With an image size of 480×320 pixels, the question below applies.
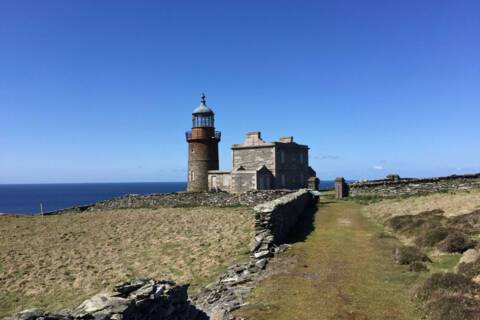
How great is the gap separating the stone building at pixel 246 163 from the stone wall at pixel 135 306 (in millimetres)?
32845

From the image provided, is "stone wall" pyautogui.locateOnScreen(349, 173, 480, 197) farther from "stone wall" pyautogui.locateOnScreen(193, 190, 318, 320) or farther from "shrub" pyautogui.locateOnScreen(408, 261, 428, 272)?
"shrub" pyautogui.locateOnScreen(408, 261, 428, 272)

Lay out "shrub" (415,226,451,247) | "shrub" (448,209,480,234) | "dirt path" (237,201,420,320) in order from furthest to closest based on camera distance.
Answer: "shrub" (448,209,480,234)
"shrub" (415,226,451,247)
"dirt path" (237,201,420,320)

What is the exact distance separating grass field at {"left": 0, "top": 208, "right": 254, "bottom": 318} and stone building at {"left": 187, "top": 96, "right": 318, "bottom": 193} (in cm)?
1284

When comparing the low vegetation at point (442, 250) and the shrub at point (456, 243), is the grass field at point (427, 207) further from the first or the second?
the shrub at point (456, 243)

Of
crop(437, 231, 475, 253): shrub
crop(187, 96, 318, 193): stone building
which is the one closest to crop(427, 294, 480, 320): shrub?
crop(437, 231, 475, 253): shrub

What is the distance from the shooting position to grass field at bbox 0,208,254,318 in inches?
603

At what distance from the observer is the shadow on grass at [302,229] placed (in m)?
19.3

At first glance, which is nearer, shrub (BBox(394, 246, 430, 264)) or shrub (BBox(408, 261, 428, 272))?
shrub (BBox(408, 261, 428, 272))

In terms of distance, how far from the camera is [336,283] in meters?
12.0

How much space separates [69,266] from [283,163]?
3067 cm

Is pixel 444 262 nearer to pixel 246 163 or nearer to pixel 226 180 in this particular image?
pixel 246 163

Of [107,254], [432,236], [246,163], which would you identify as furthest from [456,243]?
[246,163]

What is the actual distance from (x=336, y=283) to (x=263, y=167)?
3158cm

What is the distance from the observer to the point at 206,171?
50406 mm
